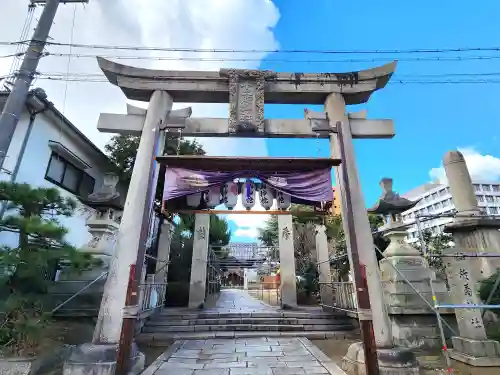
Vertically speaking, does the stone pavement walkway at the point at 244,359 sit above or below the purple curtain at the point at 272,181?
below

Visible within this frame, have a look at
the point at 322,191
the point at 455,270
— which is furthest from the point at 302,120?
the point at 455,270

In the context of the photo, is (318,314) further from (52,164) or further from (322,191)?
(52,164)

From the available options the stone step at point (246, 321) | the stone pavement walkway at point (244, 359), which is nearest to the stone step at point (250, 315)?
the stone step at point (246, 321)

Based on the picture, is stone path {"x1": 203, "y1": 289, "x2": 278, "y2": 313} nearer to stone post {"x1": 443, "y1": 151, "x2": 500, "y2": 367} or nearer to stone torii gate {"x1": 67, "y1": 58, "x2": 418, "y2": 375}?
stone post {"x1": 443, "y1": 151, "x2": 500, "y2": 367}

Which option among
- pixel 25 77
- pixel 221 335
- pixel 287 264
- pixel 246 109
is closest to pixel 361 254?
pixel 246 109

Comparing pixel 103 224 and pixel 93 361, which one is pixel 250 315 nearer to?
pixel 103 224

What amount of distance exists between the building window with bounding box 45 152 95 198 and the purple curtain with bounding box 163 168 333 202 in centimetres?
802

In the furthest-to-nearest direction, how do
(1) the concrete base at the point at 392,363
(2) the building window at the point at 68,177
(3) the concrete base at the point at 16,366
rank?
1. (2) the building window at the point at 68,177
2. (1) the concrete base at the point at 392,363
3. (3) the concrete base at the point at 16,366

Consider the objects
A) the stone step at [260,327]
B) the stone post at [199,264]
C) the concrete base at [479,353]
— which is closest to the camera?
the concrete base at [479,353]

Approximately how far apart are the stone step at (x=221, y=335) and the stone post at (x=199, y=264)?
4.04 metres

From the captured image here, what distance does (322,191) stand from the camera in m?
6.78

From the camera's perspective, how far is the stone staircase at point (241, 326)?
8578mm

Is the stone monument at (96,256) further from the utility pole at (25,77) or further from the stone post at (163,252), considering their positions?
the stone post at (163,252)

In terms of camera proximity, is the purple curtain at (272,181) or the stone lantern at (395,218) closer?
the purple curtain at (272,181)
